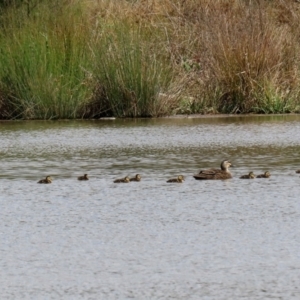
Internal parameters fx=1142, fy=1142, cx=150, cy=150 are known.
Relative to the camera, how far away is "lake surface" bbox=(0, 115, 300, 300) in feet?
24.6

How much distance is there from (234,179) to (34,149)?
13.1ft

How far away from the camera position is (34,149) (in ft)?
50.2

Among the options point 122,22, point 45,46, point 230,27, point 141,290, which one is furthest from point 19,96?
point 141,290

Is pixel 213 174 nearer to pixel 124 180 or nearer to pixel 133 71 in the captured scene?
pixel 124 180

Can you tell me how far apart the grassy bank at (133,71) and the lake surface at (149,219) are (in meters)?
2.95

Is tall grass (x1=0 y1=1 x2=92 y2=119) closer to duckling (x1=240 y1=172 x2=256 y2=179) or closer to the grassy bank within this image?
the grassy bank

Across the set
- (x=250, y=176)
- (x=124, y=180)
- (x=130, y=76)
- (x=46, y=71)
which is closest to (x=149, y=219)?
(x=124, y=180)

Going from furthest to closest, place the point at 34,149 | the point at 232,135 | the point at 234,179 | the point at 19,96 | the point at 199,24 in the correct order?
the point at 199,24 < the point at 19,96 < the point at 232,135 < the point at 34,149 < the point at 234,179

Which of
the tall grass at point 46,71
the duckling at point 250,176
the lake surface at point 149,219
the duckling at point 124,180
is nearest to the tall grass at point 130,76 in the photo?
the tall grass at point 46,71

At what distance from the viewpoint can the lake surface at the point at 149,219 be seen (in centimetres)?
749

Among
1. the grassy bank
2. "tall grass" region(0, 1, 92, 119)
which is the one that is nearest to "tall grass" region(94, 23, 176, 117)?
the grassy bank

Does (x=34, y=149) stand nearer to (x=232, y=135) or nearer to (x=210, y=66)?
(x=232, y=135)

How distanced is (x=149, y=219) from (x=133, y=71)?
9819 millimetres

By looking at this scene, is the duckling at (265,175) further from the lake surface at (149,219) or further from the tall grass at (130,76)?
the tall grass at (130,76)
